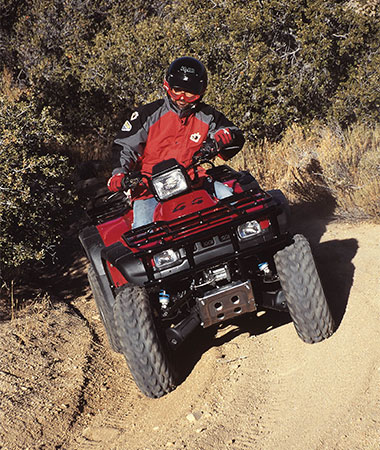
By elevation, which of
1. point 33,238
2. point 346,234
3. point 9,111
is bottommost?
point 346,234

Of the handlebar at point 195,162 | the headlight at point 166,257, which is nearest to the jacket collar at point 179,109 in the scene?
the handlebar at point 195,162

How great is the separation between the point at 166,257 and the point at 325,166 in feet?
12.3

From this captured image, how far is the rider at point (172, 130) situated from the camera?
510 centimetres

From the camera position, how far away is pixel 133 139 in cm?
528

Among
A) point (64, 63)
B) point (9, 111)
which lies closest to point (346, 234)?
point (9, 111)

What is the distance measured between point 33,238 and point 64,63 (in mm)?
5580

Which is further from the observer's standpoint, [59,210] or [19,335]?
[59,210]

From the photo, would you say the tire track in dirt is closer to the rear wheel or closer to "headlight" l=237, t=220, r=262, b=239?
the rear wheel

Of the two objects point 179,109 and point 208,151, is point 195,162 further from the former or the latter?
point 179,109

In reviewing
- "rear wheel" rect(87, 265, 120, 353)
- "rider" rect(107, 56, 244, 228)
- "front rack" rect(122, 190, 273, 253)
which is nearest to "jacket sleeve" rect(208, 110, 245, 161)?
"rider" rect(107, 56, 244, 228)

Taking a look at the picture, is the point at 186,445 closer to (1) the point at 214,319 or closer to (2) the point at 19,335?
(1) the point at 214,319

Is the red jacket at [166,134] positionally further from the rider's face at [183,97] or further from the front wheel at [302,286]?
the front wheel at [302,286]

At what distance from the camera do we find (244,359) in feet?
15.8

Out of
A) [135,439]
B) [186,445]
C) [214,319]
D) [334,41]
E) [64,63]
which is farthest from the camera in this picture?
[64,63]
